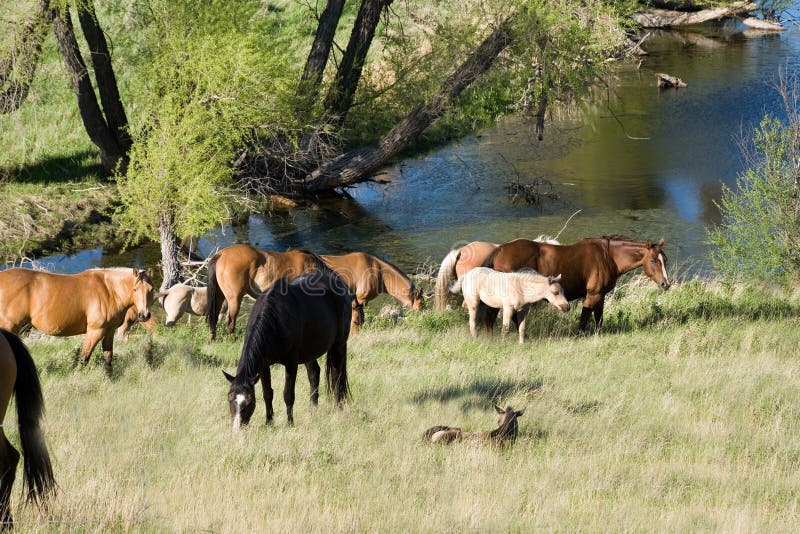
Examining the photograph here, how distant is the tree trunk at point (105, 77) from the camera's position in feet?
72.0

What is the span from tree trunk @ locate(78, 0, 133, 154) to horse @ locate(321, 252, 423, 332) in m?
10.2

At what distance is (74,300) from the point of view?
37.7 feet

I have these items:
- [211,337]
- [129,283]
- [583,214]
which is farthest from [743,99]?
[129,283]

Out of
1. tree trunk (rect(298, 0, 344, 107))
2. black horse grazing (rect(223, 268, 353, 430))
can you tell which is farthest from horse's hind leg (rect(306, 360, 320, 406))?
tree trunk (rect(298, 0, 344, 107))

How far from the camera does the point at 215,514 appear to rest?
6453 mm

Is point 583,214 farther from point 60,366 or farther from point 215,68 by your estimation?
point 60,366

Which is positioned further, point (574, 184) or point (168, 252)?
point (574, 184)

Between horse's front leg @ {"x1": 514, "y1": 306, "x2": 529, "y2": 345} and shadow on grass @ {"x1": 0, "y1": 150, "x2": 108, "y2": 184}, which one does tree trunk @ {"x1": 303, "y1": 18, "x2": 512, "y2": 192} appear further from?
horse's front leg @ {"x1": 514, "y1": 306, "x2": 529, "y2": 345}

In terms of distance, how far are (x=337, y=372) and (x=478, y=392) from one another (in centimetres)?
174

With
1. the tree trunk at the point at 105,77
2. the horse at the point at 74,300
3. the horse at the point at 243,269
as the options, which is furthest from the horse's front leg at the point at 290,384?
the tree trunk at the point at 105,77

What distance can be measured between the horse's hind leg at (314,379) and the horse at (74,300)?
2.97 m

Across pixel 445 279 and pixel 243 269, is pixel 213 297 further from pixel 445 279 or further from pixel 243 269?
pixel 445 279

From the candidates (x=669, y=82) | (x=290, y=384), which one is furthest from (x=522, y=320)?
(x=669, y=82)

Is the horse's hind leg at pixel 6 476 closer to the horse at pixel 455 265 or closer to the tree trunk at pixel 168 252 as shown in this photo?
the horse at pixel 455 265
